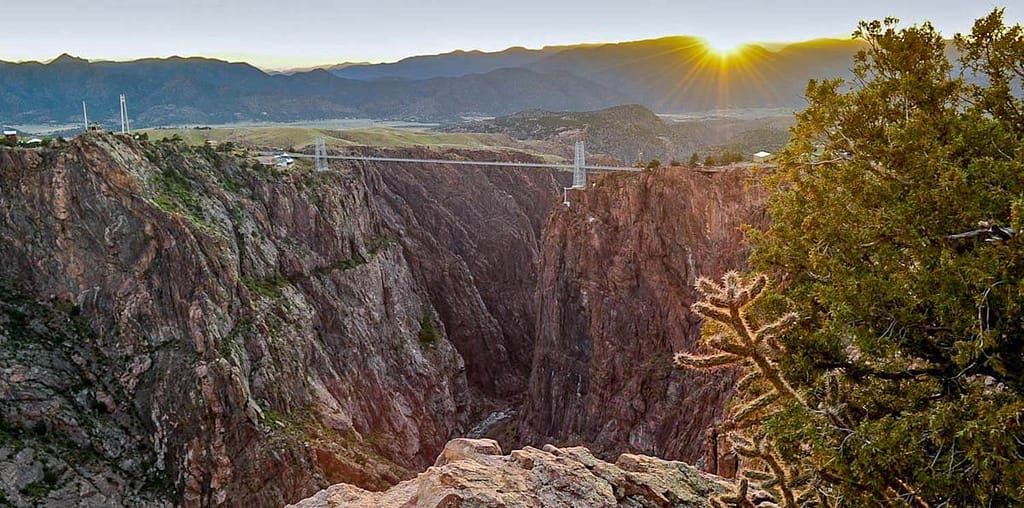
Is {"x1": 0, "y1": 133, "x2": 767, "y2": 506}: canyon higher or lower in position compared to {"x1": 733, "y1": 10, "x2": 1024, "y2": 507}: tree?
lower

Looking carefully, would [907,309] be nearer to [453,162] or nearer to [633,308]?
[633,308]

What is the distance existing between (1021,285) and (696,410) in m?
35.6

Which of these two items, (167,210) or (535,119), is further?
(535,119)

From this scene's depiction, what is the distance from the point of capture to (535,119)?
135 m

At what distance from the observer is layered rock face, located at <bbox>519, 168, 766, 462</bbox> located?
140 feet

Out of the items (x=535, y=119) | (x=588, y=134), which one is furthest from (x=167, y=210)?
(x=535, y=119)

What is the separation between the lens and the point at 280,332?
42.2 meters

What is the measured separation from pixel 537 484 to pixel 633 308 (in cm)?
3898

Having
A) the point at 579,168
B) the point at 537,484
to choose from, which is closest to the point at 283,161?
the point at 579,168

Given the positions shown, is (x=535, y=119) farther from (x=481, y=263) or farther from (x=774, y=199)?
(x=774, y=199)

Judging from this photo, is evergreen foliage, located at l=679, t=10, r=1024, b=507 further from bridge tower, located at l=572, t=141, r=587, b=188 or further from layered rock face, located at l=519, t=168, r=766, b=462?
bridge tower, located at l=572, t=141, r=587, b=188

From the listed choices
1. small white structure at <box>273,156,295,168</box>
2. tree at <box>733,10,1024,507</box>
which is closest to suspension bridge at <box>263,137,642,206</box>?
small white structure at <box>273,156,295,168</box>

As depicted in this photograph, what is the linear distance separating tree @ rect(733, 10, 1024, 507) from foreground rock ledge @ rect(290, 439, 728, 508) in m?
2.50

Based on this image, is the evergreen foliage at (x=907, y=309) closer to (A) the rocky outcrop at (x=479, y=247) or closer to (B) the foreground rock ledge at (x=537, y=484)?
(B) the foreground rock ledge at (x=537, y=484)
